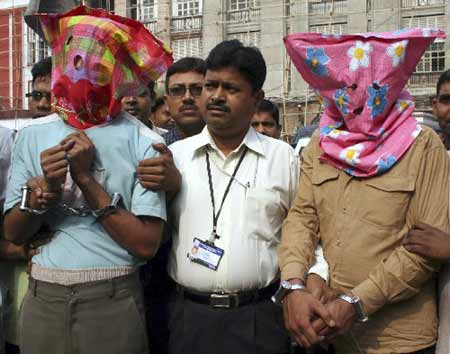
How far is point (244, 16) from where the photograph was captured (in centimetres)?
2314

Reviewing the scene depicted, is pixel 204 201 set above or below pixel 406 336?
above

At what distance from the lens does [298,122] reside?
20375 millimetres

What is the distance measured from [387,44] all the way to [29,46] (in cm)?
2246

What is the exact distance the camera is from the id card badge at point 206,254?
2.69 m

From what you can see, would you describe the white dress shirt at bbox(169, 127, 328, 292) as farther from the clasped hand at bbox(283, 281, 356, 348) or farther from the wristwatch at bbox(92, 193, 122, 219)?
the wristwatch at bbox(92, 193, 122, 219)

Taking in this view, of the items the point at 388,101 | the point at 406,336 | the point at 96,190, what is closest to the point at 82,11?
the point at 96,190

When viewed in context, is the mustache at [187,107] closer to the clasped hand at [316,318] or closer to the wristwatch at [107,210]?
the wristwatch at [107,210]

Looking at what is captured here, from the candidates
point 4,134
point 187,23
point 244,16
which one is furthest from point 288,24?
point 4,134

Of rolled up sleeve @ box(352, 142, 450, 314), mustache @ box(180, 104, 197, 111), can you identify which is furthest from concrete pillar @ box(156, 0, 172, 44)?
rolled up sleeve @ box(352, 142, 450, 314)

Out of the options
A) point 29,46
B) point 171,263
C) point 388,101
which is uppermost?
point 29,46

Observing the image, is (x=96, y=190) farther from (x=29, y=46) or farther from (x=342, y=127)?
(x=29, y=46)

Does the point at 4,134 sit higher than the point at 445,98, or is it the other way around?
the point at 445,98

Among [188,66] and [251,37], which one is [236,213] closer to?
[188,66]

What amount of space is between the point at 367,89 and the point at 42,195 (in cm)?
140
